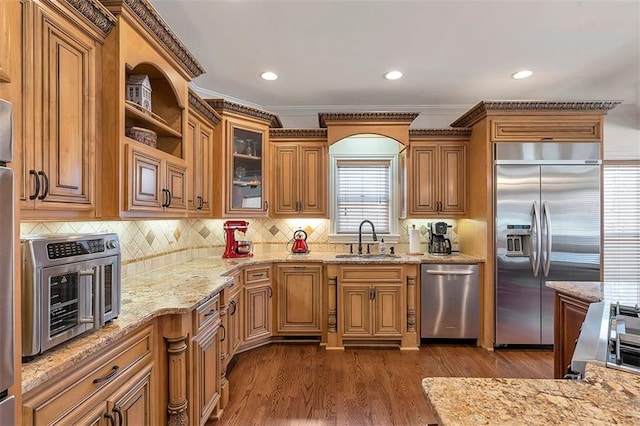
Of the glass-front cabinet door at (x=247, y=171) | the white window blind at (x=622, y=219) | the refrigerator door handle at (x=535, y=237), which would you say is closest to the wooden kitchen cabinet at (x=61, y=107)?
the glass-front cabinet door at (x=247, y=171)

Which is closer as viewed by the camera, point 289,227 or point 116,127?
point 116,127

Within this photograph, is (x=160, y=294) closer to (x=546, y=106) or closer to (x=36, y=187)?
(x=36, y=187)

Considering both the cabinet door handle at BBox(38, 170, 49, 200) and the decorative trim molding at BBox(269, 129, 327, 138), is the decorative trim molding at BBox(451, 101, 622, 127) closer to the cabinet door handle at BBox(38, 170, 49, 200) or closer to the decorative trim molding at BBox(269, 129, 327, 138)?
the decorative trim molding at BBox(269, 129, 327, 138)

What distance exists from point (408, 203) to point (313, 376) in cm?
216

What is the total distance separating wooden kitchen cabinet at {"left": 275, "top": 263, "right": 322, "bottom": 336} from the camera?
3.39 meters

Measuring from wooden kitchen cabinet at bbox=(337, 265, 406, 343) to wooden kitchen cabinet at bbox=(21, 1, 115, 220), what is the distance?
2388mm

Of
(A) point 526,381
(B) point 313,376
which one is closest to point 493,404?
(A) point 526,381

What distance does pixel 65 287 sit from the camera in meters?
1.12

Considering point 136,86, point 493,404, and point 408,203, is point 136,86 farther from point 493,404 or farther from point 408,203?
point 408,203

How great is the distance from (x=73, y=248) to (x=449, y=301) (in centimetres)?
327

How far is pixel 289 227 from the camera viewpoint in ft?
13.0

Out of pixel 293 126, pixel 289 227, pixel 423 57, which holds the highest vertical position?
pixel 423 57

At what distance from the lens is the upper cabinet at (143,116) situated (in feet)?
5.02

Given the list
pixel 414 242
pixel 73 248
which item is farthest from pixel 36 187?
pixel 414 242
